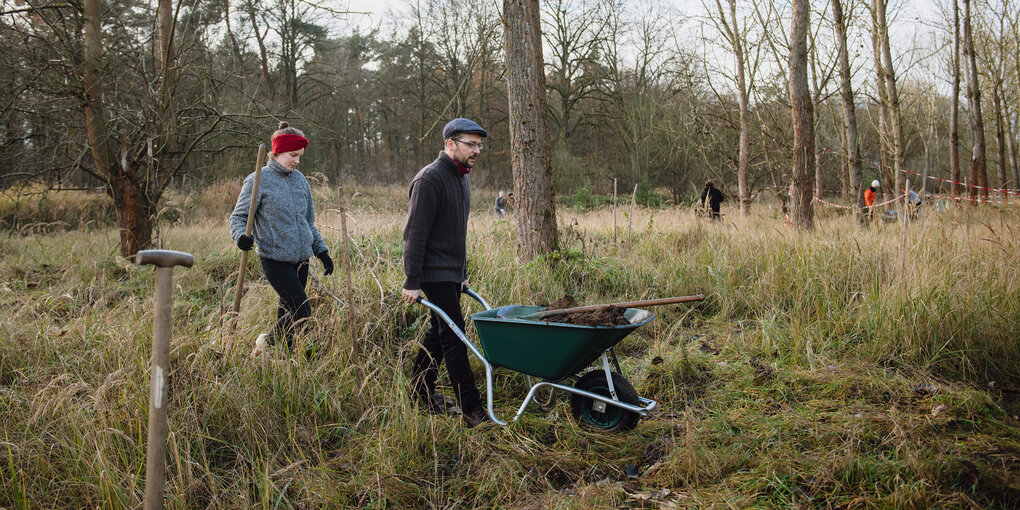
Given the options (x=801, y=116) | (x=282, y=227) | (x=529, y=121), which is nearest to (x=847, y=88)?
(x=801, y=116)

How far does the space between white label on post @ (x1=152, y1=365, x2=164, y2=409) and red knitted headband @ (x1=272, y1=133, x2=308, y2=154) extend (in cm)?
236

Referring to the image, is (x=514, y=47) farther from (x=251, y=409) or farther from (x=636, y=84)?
(x=636, y=84)

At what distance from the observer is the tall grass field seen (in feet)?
8.10

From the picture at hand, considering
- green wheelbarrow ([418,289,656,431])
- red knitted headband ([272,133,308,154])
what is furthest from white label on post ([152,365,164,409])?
red knitted headband ([272,133,308,154])

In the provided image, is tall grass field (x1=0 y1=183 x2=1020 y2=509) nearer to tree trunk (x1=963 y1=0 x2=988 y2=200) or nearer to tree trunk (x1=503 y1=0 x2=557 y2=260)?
tree trunk (x1=503 y1=0 x2=557 y2=260)

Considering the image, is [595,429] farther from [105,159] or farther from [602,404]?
[105,159]

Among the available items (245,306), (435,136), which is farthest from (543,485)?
(435,136)

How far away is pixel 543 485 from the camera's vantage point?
8.68 ft

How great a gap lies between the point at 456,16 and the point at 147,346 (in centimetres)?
2245

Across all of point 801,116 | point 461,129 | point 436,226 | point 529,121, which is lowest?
point 436,226

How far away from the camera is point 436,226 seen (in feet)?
10.8

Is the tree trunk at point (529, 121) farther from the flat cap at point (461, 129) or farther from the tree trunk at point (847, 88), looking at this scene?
the tree trunk at point (847, 88)

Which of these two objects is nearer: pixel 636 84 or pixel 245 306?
pixel 245 306

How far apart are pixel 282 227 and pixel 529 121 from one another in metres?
2.81
